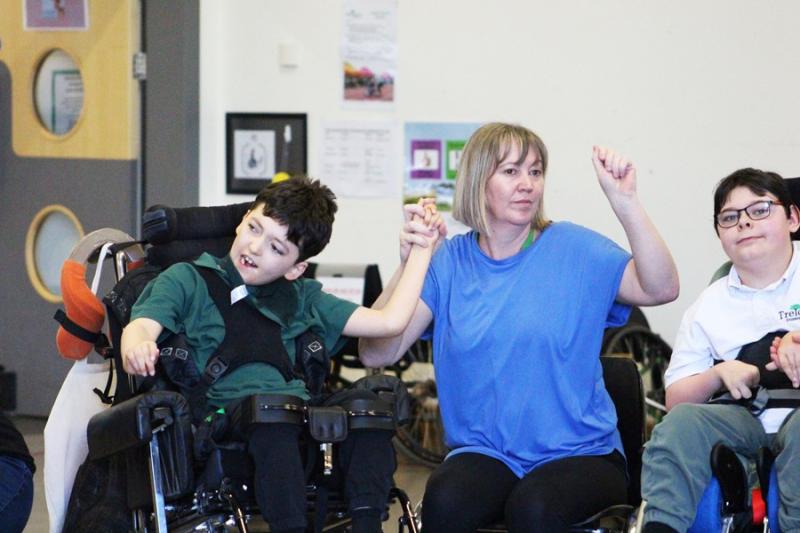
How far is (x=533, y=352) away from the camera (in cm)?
294

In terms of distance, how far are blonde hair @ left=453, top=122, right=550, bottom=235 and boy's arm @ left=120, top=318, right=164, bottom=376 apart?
30.5 inches

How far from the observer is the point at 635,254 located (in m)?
2.89

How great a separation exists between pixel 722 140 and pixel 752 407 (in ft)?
8.68

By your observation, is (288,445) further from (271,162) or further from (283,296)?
(271,162)

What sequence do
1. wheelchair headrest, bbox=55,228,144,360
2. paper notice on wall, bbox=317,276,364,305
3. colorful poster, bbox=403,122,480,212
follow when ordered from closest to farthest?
wheelchair headrest, bbox=55,228,144,360
paper notice on wall, bbox=317,276,364,305
colorful poster, bbox=403,122,480,212

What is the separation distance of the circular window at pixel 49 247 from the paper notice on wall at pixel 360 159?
1.28m

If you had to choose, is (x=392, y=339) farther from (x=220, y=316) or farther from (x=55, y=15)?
(x=55, y=15)

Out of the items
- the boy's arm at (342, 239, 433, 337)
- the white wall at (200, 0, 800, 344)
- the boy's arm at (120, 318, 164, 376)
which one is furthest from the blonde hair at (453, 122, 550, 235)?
the white wall at (200, 0, 800, 344)

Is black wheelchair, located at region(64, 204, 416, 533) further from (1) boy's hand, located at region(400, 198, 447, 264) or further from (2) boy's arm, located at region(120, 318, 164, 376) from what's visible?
(1) boy's hand, located at region(400, 198, 447, 264)

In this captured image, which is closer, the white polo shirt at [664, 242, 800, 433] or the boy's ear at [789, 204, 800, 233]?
the white polo shirt at [664, 242, 800, 433]

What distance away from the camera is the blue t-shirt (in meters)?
2.93

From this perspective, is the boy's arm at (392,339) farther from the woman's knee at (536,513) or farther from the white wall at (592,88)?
the white wall at (592,88)

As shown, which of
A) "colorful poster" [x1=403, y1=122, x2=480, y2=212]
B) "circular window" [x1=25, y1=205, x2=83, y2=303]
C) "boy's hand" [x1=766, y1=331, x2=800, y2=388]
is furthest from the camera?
"circular window" [x1=25, y1=205, x2=83, y2=303]

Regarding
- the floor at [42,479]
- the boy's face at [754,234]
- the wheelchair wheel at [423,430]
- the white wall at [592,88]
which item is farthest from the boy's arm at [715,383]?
the white wall at [592,88]
